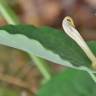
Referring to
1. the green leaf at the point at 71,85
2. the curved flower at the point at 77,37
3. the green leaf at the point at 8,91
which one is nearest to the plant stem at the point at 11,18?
the green leaf at the point at 71,85

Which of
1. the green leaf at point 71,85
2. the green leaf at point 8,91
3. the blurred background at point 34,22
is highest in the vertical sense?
the green leaf at point 71,85

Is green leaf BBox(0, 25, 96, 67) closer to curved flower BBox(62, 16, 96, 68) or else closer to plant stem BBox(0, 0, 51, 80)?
curved flower BBox(62, 16, 96, 68)

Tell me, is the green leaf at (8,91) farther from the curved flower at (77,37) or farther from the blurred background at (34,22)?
the curved flower at (77,37)

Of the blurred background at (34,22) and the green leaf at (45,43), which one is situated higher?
the green leaf at (45,43)

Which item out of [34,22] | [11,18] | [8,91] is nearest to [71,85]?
[11,18]

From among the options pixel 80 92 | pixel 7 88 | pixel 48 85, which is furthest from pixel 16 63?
pixel 80 92

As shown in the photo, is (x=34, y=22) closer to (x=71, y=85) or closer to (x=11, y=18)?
(x=11, y=18)

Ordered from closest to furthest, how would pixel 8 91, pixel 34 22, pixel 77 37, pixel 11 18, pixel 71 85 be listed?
pixel 77 37 → pixel 71 85 → pixel 11 18 → pixel 8 91 → pixel 34 22
